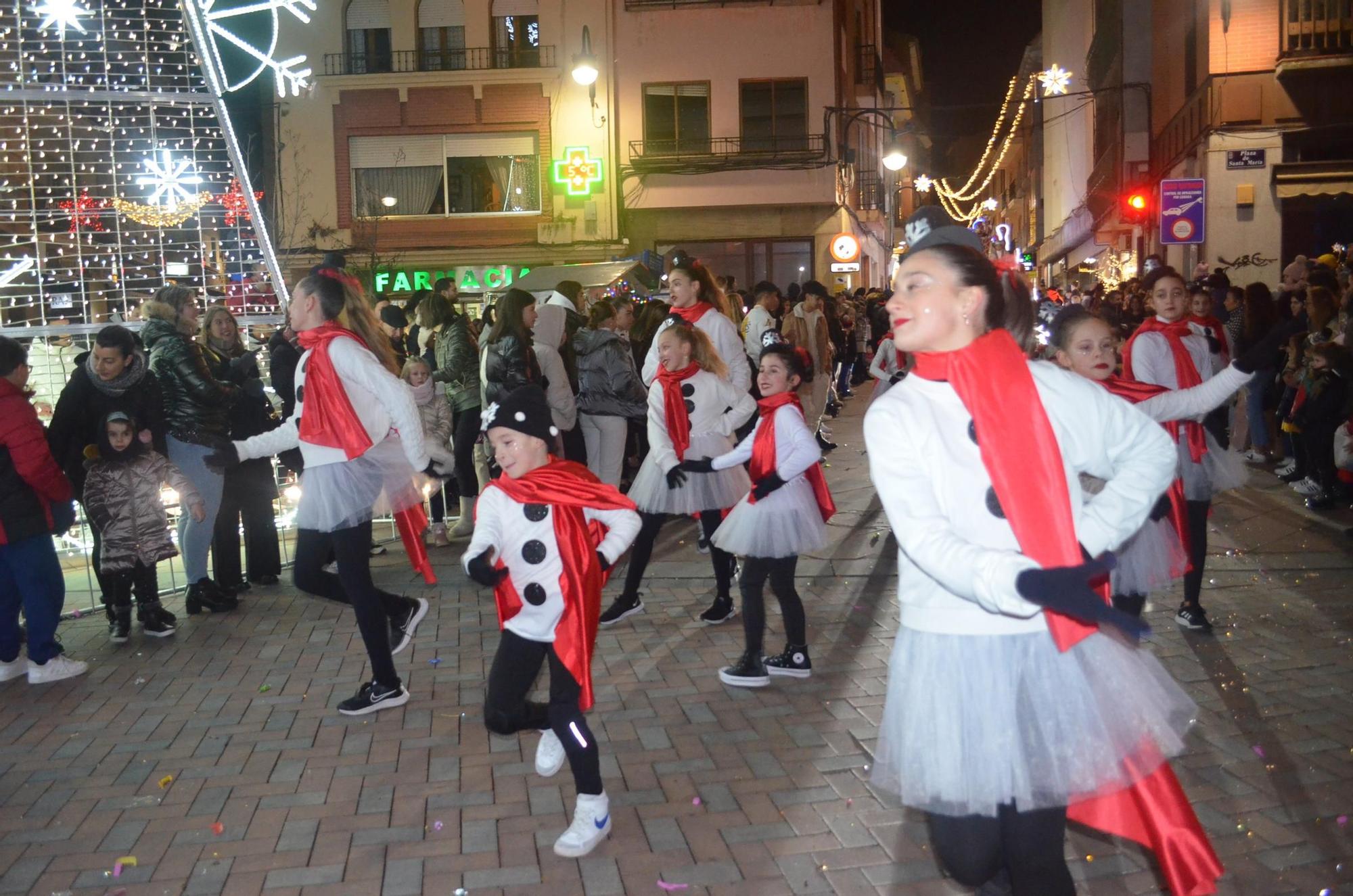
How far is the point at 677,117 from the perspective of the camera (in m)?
27.4

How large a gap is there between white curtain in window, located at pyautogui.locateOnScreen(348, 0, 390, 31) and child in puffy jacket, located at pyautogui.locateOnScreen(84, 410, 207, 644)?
2238 centimetres

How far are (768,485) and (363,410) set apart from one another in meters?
1.90

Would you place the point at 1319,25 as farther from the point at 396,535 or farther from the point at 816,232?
the point at 396,535

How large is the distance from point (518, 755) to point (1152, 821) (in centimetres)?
287

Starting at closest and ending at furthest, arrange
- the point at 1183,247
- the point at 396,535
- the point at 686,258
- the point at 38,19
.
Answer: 1. the point at 38,19
2. the point at 686,258
3. the point at 396,535
4. the point at 1183,247

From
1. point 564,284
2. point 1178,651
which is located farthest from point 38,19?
point 1178,651

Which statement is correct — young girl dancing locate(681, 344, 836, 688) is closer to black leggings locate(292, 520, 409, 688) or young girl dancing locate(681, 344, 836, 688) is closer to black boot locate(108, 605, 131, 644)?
black leggings locate(292, 520, 409, 688)

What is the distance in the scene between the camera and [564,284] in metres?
10.4

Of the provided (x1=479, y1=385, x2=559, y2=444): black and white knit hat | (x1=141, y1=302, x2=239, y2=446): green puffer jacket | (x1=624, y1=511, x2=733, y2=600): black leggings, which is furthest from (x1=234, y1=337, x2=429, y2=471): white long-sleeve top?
(x1=141, y1=302, x2=239, y2=446): green puffer jacket

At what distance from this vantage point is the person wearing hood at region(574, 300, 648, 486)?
9.47 meters

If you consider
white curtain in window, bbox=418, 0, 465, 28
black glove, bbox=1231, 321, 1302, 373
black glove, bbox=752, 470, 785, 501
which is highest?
white curtain in window, bbox=418, 0, 465, 28

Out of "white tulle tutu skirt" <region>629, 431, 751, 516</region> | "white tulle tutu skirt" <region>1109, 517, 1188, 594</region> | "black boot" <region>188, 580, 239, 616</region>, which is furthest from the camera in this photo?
"black boot" <region>188, 580, 239, 616</region>

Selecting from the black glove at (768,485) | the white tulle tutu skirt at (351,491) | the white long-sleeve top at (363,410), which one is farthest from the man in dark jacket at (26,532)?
the black glove at (768,485)

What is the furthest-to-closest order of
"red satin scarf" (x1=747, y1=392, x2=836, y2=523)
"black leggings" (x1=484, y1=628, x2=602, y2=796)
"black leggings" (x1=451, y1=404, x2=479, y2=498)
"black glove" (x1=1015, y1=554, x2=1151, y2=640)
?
"black leggings" (x1=451, y1=404, x2=479, y2=498), "red satin scarf" (x1=747, y1=392, x2=836, y2=523), "black leggings" (x1=484, y1=628, x2=602, y2=796), "black glove" (x1=1015, y1=554, x2=1151, y2=640)
